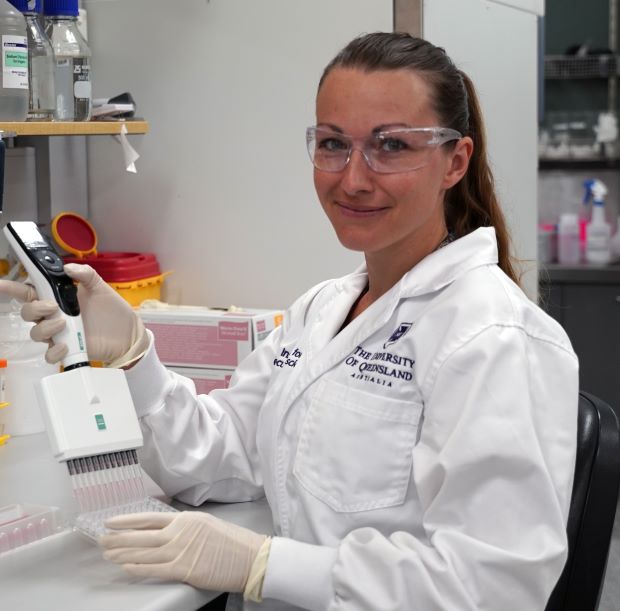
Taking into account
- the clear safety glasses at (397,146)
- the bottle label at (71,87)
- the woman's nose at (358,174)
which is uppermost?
the bottle label at (71,87)

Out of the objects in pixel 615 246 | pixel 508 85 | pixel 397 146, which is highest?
pixel 508 85

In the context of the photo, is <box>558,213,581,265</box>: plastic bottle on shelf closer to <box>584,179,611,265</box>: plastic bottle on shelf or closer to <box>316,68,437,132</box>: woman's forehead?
<box>584,179,611,265</box>: plastic bottle on shelf

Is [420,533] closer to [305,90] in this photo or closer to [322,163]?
[322,163]

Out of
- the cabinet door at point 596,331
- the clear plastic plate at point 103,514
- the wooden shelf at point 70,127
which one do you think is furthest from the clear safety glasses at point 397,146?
the cabinet door at point 596,331

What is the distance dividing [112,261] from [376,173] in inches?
35.8

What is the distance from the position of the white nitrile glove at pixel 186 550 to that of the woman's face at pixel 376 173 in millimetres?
419

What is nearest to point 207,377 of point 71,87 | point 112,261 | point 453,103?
point 112,261

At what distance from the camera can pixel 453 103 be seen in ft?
4.30

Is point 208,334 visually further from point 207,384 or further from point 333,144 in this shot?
point 333,144

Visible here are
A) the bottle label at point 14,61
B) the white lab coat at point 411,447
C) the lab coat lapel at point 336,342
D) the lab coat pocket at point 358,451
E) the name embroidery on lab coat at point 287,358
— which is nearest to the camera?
the white lab coat at point 411,447

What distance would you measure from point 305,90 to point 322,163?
2.28ft

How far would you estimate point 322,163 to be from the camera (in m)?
1.31

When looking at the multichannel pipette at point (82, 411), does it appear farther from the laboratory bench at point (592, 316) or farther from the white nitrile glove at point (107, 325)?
the laboratory bench at point (592, 316)

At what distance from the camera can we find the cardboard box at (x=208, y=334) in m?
1.88
